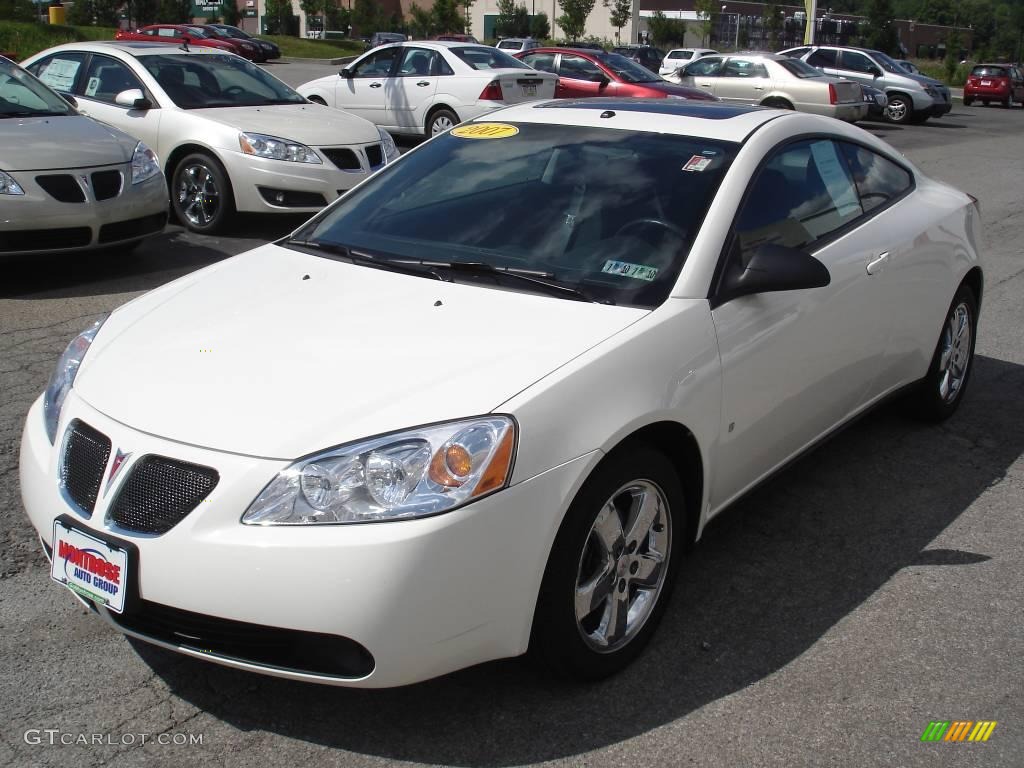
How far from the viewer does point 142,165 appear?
796 cm

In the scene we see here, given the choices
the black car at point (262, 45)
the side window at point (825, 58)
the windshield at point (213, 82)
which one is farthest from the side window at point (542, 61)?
the black car at point (262, 45)

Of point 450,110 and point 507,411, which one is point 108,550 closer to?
point 507,411

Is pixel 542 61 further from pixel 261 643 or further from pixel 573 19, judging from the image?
pixel 573 19

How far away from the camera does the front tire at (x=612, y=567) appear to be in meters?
2.86

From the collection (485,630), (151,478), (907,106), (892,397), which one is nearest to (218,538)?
(151,478)

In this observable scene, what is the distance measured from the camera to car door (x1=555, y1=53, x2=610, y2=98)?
743 inches

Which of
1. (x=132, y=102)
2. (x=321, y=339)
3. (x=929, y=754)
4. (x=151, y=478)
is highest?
(x=132, y=102)

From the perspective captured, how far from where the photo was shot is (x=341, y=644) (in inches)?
102

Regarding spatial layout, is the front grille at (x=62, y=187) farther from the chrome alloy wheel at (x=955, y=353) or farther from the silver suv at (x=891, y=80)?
the silver suv at (x=891, y=80)

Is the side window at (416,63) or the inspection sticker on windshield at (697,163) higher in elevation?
the side window at (416,63)

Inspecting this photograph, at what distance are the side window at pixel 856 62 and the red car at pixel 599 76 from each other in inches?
376

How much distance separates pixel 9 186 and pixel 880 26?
5531 centimetres

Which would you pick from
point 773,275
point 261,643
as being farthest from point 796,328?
point 261,643

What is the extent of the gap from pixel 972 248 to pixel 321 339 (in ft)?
11.7
